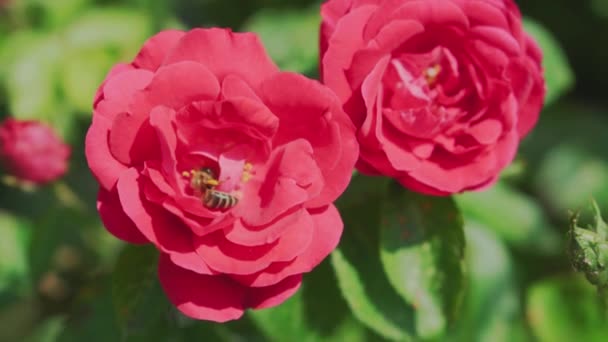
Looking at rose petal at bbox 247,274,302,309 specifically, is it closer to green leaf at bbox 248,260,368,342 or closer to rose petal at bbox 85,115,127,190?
rose petal at bbox 85,115,127,190

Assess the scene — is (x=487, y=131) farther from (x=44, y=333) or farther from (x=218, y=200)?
(x=44, y=333)

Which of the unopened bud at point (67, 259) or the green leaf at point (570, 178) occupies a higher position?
the unopened bud at point (67, 259)

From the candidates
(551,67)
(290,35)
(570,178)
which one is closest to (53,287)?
(290,35)

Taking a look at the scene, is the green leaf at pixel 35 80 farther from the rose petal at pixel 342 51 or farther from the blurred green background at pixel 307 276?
the rose petal at pixel 342 51

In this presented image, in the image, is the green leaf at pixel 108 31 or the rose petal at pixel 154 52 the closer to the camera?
the rose petal at pixel 154 52

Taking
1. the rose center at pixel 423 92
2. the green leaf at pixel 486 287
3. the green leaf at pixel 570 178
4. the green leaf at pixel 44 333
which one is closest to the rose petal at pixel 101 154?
the rose center at pixel 423 92

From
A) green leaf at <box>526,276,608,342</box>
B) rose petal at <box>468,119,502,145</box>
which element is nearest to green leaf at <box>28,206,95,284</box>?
rose petal at <box>468,119,502,145</box>

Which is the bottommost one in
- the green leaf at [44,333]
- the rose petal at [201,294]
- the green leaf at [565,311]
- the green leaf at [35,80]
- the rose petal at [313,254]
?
the green leaf at [44,333]
